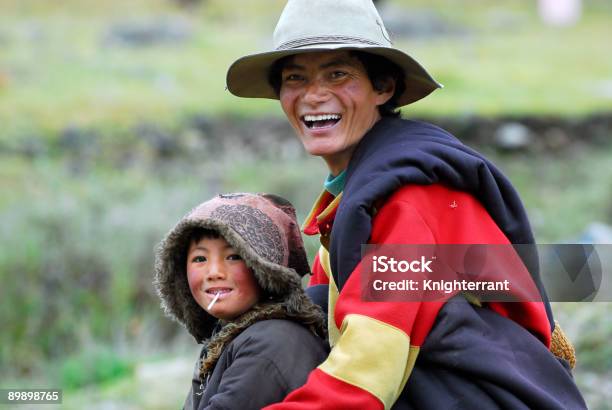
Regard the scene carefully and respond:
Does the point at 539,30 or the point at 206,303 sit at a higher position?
the point at 539,30

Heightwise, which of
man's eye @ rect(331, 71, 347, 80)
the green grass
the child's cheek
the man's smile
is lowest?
the child's cheek

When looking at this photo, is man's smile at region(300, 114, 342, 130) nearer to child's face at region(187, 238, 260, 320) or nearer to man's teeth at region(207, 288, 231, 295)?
child's face at region(187, 238, 260, 320)

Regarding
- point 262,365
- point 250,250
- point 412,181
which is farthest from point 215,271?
point 412,181

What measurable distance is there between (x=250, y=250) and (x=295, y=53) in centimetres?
61

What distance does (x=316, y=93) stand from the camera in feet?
9.02

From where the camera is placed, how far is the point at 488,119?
37.4ft

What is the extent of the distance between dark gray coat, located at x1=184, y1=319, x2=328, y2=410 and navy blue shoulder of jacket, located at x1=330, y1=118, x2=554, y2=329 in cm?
21

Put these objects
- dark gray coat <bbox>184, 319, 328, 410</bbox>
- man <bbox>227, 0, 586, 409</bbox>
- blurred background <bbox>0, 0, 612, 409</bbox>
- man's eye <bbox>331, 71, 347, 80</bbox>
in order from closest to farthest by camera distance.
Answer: man <bbox>227, 0, 586, 409</bbox>, dark gray coat <bbox>184, 319, 328, 410</bbox>, man's eye <bbox>331, 71, 347, 80</bbox>, blurred background <bbox>0, 0, 612, 409</bbox>

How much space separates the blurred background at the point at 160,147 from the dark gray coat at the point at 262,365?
2.55 metres

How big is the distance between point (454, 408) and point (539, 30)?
1688 centimetres

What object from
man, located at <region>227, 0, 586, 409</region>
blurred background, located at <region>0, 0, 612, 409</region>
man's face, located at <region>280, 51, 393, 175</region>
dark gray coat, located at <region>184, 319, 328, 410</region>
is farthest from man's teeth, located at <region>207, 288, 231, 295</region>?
blurred background, located at <region>0, 0, 612, 409</region>

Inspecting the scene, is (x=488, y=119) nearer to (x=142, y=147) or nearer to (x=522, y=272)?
(x=142, y=147)

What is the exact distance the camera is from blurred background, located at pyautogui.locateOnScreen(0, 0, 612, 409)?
6.65 meters

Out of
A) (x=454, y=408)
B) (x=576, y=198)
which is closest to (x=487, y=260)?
(x=454, y=408)
